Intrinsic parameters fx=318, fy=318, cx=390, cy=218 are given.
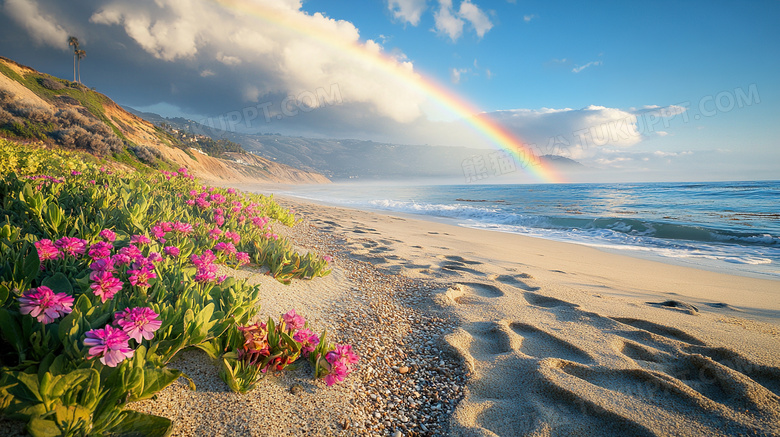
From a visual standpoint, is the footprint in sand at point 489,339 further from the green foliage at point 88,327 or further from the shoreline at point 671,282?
the shoreline at point 671,282

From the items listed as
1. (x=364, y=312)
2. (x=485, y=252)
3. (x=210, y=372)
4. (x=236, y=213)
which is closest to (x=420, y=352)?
(x=364, y=312)

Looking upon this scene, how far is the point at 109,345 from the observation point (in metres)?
1.35

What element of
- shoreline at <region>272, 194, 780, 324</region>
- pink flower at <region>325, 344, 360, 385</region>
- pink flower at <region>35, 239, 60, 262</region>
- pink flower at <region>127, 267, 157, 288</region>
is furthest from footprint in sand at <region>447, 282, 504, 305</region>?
pink flower at <region>35, 239, 60, 262</region>

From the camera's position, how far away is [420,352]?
2.74 meters

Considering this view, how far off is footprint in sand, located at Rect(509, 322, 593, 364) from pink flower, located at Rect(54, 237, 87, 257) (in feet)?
11.6

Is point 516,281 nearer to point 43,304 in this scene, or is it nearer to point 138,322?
point 138,322

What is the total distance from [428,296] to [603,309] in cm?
205

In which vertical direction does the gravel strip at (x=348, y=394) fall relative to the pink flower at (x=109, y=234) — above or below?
below

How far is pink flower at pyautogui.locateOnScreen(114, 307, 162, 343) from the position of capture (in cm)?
146

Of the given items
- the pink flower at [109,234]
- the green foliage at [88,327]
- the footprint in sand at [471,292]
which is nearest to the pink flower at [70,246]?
the green foliage at [88,327]

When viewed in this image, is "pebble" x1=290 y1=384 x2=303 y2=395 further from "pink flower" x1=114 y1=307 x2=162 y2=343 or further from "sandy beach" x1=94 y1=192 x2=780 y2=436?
"pink flower" x1=114 y1=307 x2=162 y2=343

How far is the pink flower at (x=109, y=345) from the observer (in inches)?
52.1

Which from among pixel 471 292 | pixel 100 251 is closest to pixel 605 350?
pixel 471 292

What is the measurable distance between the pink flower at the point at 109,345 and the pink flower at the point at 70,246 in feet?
4.25
